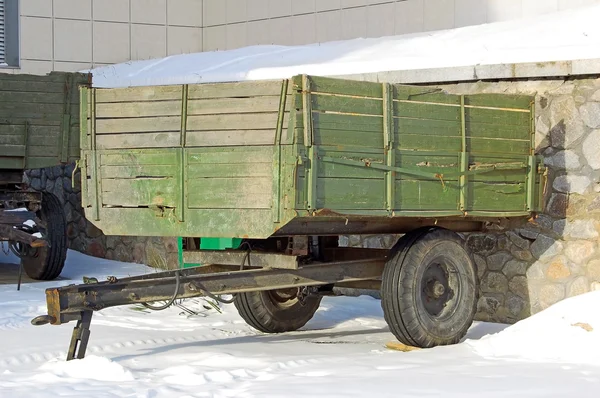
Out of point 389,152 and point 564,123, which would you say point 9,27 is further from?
point 389,152

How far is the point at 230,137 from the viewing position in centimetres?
783

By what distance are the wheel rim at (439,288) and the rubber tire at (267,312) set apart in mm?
1269

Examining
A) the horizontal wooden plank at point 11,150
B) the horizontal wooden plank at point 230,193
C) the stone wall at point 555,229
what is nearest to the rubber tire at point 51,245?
the horizontal wooden plank at point 11,150

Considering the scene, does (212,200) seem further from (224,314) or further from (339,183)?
(224,314)

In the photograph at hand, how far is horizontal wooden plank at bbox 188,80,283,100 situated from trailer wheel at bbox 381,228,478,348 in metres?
1.72

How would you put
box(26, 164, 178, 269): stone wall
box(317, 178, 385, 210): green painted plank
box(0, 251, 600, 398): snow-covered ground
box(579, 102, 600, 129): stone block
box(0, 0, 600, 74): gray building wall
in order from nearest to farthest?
box(0, 251, 600, 398): snow-covered ground
box(317, 178, 385, 210): green painted plank
box(579, 102, 600, 129): stone block
box(26, 164, 178, 269): stone wall
box(0, 0, 600, 74): gray building wall

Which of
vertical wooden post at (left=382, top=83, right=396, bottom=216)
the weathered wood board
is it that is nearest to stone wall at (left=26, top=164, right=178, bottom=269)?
the weathered wood board

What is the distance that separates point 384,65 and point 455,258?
125 inches

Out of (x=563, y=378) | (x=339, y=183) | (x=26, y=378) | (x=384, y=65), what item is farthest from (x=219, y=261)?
(x=384, y=65)

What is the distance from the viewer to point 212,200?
7848 millimetres

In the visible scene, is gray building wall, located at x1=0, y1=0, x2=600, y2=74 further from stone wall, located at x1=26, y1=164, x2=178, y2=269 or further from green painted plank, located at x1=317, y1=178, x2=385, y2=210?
green painted plank, located at x1=317, y1=178, x2=385, y2=210

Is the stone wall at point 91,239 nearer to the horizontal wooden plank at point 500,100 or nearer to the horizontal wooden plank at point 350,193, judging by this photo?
the horizontal wooden plank at point 500,100

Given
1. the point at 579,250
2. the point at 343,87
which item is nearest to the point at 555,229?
the point at 579,250

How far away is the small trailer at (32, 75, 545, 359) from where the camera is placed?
769cm
